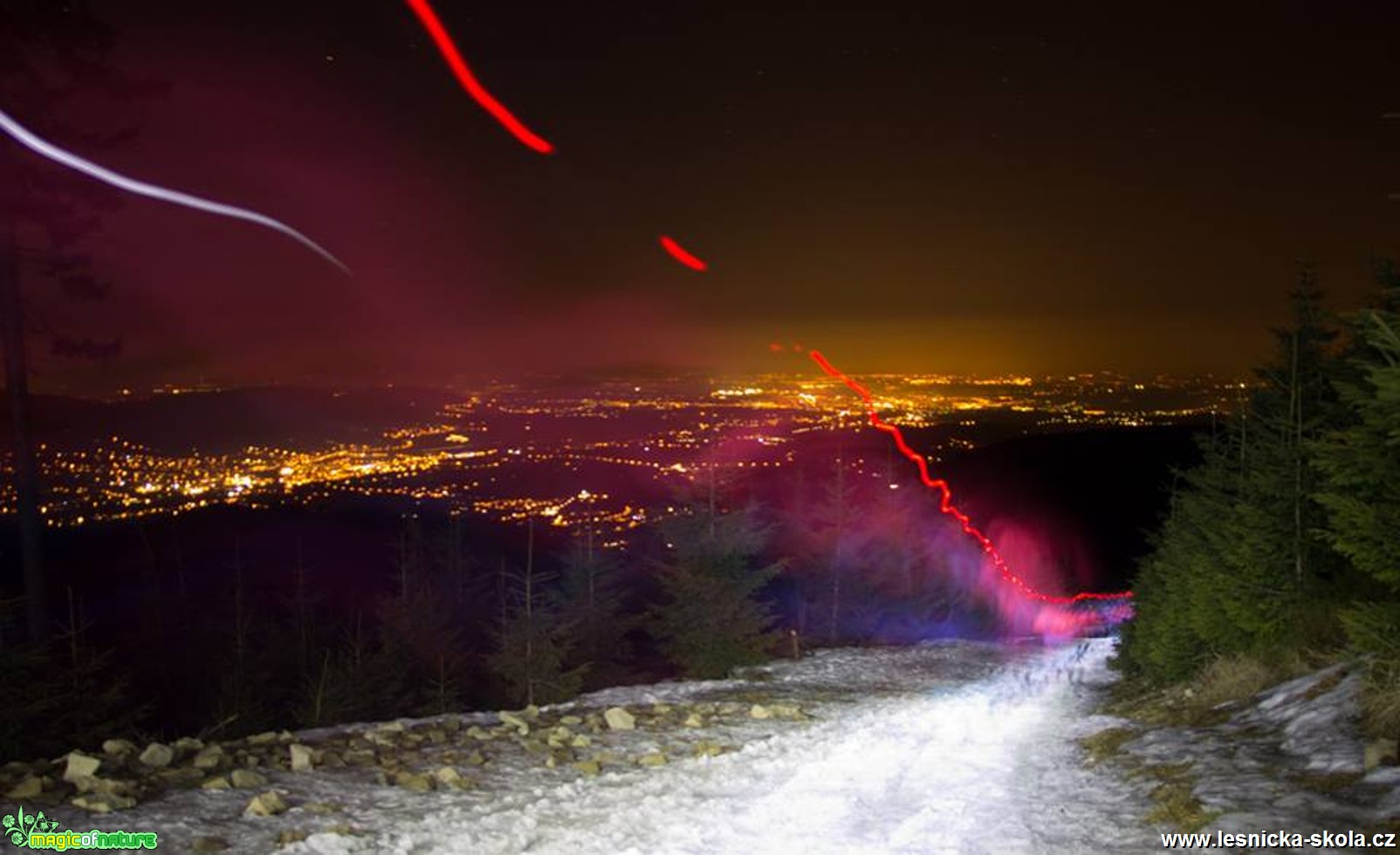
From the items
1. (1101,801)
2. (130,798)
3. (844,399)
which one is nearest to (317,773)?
(130,798)

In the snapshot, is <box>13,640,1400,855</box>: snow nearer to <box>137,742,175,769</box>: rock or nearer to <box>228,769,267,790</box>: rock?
<box>228,769,267,790</box>: rock

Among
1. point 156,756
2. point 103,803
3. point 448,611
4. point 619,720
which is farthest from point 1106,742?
point 448,611

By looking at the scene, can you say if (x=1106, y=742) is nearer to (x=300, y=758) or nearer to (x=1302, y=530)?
(x=1302, y=530)

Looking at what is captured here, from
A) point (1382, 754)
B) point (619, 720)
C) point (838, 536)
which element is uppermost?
point (1382, 754)

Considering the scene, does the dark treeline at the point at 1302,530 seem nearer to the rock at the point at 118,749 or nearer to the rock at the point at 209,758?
the rock at the point at 209,758

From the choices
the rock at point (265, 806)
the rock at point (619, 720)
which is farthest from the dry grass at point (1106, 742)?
the rock at point (265, 806)

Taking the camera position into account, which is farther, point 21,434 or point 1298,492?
point 21,434

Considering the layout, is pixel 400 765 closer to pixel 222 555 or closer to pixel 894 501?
pixel 894 501
